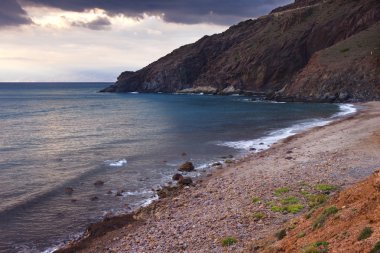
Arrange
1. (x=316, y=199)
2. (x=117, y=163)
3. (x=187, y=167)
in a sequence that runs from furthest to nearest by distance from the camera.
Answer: (x=117, y=163), (x=187, y=167), (x=316, y=199)

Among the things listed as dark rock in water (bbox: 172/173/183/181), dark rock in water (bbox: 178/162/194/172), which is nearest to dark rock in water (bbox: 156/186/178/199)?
dark rock in water (bbox: 172/173/183/181)

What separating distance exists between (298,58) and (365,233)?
14736 cm

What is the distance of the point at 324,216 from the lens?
569 inches

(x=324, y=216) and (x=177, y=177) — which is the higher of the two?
(x=324, y=216)

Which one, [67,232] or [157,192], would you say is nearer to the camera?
[67,232]

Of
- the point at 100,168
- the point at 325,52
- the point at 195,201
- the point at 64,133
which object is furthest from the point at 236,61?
the point at 195,201

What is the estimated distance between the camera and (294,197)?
2197cm

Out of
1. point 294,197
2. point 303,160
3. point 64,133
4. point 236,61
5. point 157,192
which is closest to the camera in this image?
point 294,197

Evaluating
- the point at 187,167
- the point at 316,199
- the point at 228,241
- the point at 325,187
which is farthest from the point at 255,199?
the point at 187,167

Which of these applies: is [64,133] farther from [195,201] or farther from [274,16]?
[274,16]

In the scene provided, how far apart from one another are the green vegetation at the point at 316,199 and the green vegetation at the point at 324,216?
207 inches

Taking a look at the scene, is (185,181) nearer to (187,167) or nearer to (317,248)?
(187,167)

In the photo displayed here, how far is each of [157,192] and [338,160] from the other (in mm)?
13007

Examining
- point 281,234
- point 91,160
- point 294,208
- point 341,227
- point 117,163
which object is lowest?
point 91,160
